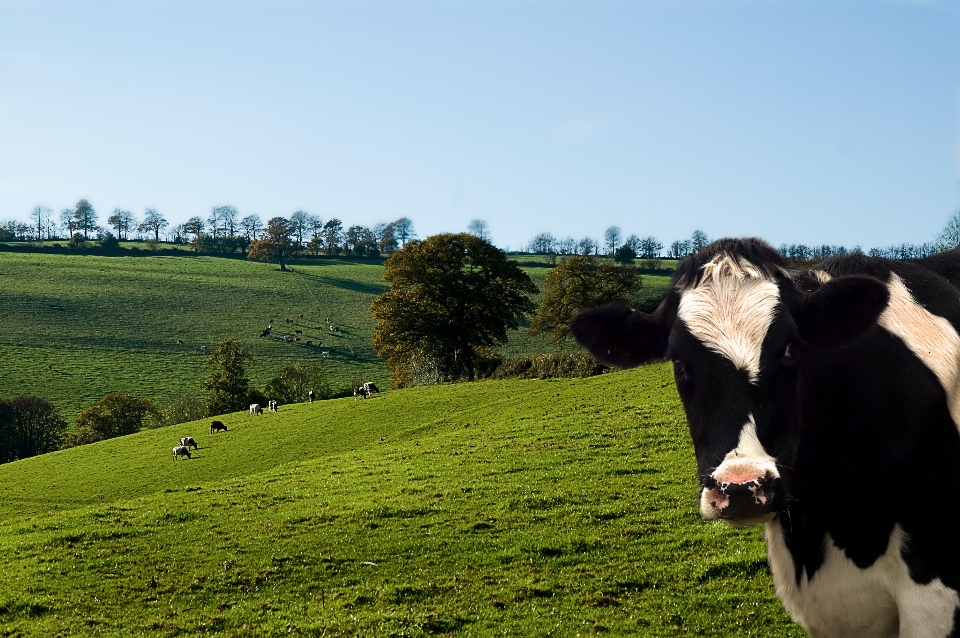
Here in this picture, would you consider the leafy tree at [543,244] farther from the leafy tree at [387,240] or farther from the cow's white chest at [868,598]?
the cow's white chest at [868,598]

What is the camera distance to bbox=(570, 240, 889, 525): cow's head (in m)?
4.53

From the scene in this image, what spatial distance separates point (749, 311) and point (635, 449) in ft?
64.4

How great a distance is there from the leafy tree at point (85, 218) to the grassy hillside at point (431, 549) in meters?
134

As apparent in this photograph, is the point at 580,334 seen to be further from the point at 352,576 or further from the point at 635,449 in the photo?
the point at 635,449

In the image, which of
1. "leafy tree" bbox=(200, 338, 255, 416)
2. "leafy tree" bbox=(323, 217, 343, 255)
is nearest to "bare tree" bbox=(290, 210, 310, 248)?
"leafy tree" bbox=(323, 217, 343, 255)

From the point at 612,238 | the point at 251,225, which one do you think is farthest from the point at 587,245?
the point at 251,225

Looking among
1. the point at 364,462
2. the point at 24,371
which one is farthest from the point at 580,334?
the point at 24,371

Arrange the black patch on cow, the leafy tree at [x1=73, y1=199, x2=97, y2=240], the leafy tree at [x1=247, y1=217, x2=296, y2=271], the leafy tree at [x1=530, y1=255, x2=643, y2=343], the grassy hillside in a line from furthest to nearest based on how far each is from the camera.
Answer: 1. the leafy tree at [x1=73, y1=199, x2=97, y2=240]
2. the leafy tree at [x1=247, y1=217, x2=296, y2=271]
3. the leafy tree at [x1=530, y1=255, x2=643, y2=343]
4. the grassy hillside
5. the black patch on cow

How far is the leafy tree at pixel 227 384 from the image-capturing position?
71.7m

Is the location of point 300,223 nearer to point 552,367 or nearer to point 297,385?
point 297,385

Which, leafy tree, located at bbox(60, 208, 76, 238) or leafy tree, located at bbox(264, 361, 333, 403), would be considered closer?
leafy tree, located at bbox(264, 361, 333, 403)

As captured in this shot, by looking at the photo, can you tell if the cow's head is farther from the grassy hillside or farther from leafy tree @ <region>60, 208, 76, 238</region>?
leafy tree @ <region>60, 208, 76, 238</region>

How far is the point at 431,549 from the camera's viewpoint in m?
16.6

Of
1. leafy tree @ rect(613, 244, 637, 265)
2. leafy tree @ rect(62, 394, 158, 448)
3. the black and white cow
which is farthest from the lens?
leafy tree @ rect(613, 244, 637, 265)
